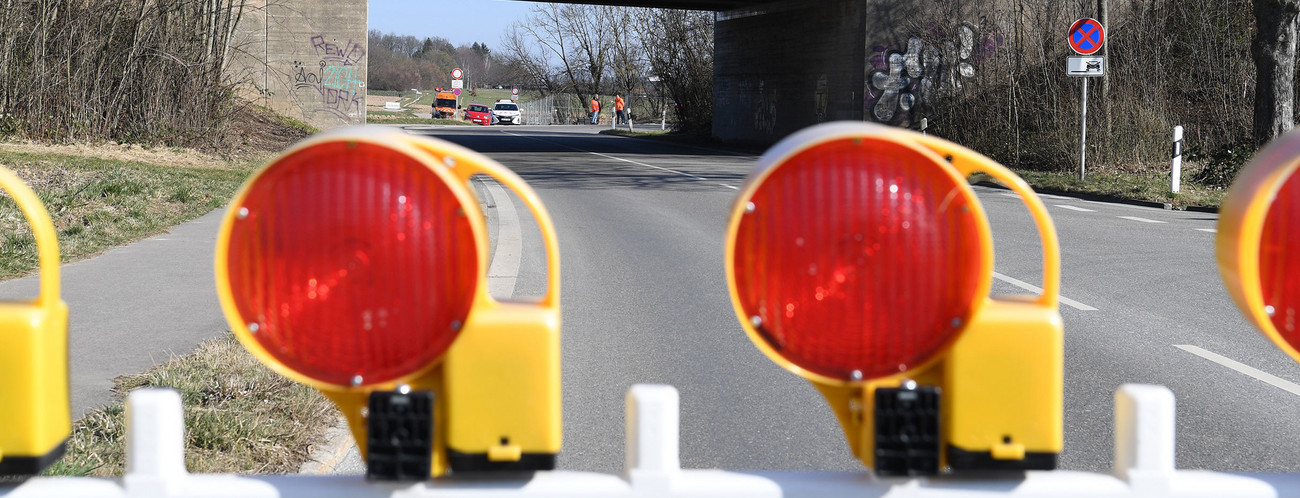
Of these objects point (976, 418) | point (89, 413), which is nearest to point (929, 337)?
point (976, 418)

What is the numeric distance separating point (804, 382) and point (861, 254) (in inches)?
171

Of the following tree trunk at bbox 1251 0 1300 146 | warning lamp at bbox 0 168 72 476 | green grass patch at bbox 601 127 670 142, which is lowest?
warning lamp at bbox 0 168 72 476

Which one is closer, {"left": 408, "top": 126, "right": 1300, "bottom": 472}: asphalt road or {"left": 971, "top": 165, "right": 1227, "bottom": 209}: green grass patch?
{"left": 408, "top": 126, "right": 1300, "bottom": 472}: asphalt road

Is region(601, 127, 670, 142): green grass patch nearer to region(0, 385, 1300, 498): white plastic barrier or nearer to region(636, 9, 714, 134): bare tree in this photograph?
region(636, 9, 714, 134): bare tree

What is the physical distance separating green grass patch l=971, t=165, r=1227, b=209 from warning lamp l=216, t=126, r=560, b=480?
51.9 ft

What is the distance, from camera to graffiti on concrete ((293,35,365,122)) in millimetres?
35250

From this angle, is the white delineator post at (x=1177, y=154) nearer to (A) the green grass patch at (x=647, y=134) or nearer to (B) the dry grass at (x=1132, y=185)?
(B) the dry grass at (x=1132, y=185)

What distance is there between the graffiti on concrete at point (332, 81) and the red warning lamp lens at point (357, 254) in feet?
113

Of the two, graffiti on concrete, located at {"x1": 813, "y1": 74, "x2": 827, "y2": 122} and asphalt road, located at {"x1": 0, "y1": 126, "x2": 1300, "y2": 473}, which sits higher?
graffiti on concrete, located at {"x1": 813, "y1": 74, "x2": 827, "y2": 122}

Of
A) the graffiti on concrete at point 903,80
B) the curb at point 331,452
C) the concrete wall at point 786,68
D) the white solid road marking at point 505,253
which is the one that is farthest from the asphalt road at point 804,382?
the concrete wall at point 786,68

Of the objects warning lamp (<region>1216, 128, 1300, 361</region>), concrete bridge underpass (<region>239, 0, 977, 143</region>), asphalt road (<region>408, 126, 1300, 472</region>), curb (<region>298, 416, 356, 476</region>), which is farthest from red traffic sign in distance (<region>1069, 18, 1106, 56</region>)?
warning lamp (<region>1216, 128, 1300, 361</region>)

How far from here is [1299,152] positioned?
153 centimetres

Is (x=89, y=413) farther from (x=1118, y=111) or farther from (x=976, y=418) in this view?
(x=1118, y=111)

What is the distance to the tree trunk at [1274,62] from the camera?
18188 millimetres
